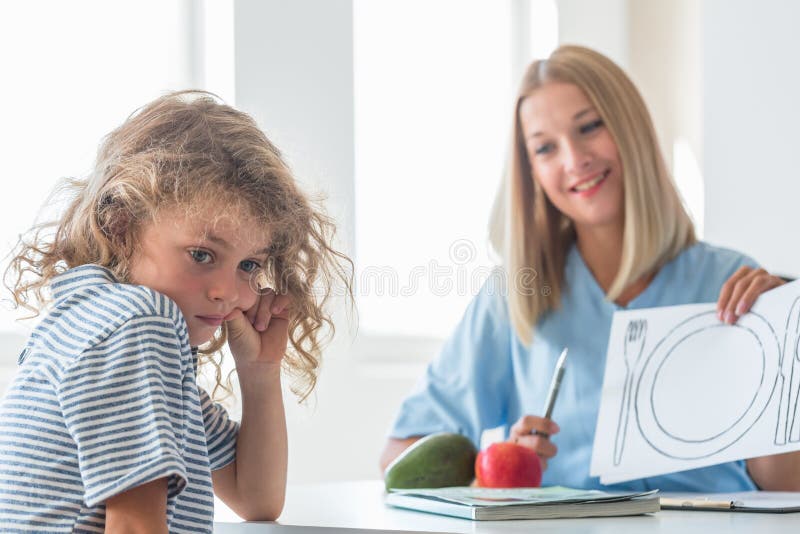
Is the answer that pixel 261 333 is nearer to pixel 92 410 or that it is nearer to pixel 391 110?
pixel 92 410

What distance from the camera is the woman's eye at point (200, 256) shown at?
0.78m

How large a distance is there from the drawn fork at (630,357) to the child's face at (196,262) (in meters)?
0.52

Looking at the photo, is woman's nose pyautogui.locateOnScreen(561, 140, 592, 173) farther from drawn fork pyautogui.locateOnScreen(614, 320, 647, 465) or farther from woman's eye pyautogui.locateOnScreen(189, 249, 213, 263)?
woman's eye pyautogui.locateOnScreen(189, 249, 213, 263)

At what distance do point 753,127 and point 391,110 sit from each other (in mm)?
803

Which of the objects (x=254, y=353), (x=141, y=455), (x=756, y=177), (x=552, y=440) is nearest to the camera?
(x=141, y=455)

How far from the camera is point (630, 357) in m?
1.16

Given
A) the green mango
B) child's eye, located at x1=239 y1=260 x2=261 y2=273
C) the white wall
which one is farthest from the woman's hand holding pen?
the white wall

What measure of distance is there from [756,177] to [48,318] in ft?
5.05

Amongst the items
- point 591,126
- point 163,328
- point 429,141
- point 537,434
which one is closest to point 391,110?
Result: point 429,141

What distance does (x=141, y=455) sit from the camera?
665mm

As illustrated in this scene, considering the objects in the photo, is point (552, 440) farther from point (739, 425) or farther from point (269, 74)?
point (269, 74)

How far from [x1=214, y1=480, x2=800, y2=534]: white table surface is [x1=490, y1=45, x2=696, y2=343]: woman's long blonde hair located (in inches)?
20.4

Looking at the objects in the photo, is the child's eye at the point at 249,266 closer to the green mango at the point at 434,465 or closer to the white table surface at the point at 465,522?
the white table surface at the point at 465,522

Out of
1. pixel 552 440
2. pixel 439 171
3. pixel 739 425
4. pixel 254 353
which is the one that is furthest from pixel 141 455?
pixel 439 171
